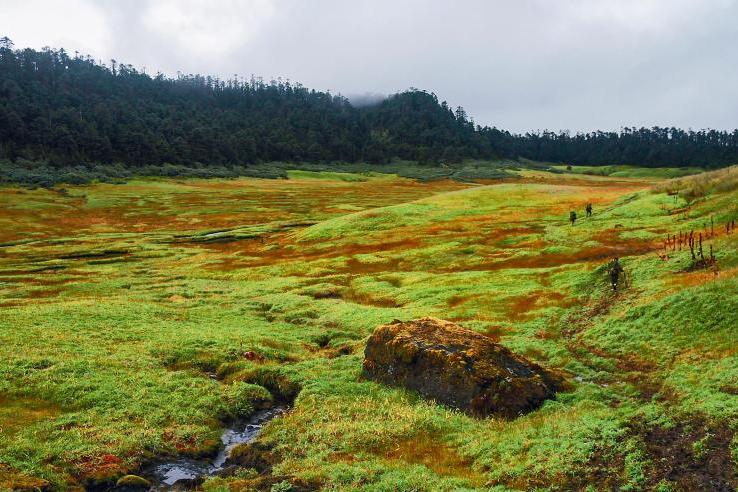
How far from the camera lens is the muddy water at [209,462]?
22547mm

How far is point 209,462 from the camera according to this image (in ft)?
79.1

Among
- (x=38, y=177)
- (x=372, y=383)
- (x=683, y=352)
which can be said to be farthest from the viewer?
(x=38, y=177)

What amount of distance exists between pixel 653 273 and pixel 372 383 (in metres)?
25.1

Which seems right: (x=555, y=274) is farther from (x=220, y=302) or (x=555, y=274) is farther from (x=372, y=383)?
(x=220, y=302)

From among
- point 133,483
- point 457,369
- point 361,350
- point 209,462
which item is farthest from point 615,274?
point 133,483

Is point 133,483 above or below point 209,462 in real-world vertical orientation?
above

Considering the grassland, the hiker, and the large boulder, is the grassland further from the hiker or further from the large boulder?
the large boulder

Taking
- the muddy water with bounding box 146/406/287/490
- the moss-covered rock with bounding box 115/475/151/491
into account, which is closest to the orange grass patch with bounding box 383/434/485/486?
the muddy water with bounding box 146/406/287/490

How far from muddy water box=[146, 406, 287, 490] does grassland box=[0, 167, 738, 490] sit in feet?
2.39

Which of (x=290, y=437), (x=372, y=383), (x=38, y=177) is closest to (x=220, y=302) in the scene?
(x=372, y=383)

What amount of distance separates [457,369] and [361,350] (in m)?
11.0

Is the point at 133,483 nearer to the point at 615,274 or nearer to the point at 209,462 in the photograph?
the point at 209,462

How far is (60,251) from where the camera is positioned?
320 feet

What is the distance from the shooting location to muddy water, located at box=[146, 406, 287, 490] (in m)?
22.5
